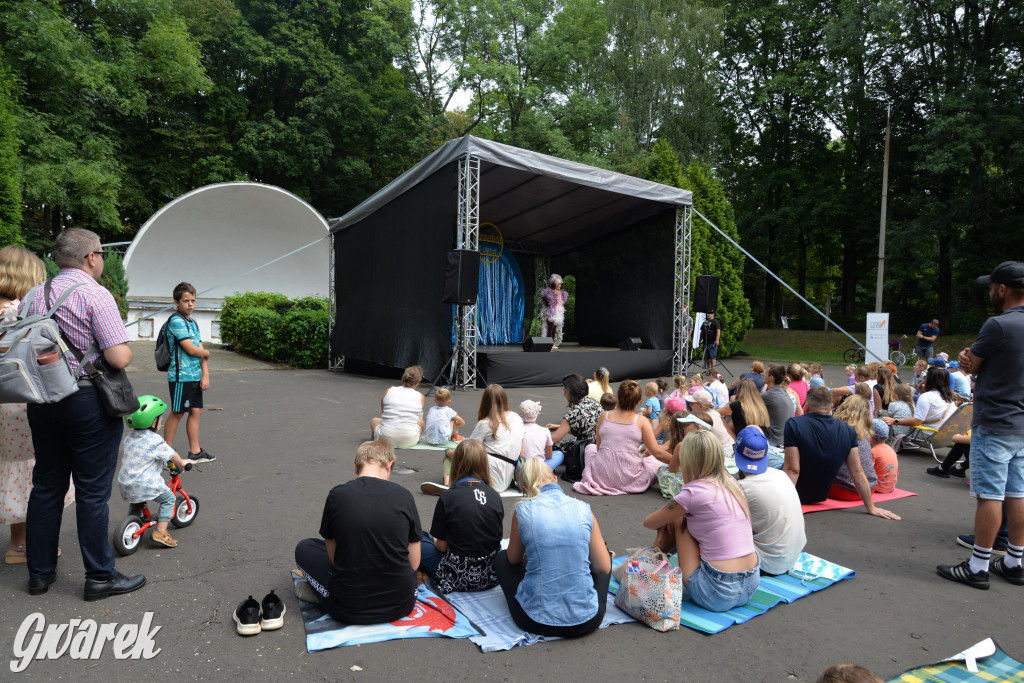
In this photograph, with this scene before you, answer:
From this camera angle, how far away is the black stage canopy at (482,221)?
11133 millimetres

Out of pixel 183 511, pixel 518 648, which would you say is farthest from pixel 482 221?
pixel 518 648

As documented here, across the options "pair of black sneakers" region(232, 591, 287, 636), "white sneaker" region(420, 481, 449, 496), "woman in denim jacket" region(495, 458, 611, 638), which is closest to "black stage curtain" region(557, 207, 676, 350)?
"white sneaker" region(420, 481, 449, 496)

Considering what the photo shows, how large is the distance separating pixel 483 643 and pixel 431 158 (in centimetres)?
958

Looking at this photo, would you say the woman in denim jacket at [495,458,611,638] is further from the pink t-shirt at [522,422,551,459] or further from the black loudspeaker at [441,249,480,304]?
the black loudspeaker at [441,249,480,304]

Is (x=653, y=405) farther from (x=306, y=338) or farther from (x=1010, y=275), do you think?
(x=306, y=338)

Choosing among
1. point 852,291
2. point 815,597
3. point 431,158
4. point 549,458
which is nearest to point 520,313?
point 431,158

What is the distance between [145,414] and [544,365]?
27.7 ft

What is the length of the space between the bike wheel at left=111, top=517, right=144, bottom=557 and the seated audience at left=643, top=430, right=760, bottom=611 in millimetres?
2874

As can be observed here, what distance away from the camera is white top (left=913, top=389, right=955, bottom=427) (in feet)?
21.8

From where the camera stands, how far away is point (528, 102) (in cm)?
2683

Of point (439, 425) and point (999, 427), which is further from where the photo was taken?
point (439, 425)

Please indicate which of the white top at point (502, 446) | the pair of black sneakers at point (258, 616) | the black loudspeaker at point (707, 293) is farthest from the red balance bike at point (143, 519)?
the black loudspeaker at point (707, 293)

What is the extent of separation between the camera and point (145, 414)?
3.66 metres

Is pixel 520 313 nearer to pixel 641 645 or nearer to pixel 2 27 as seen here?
pixel 641 645
